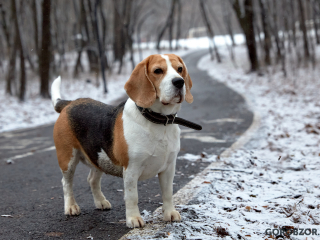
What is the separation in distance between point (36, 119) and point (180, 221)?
34.2 ft

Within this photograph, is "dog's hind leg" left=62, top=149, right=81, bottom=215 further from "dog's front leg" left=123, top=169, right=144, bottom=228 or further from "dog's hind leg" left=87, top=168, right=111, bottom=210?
"dog's front leg" left=123, top=169, right=144, bottom=228

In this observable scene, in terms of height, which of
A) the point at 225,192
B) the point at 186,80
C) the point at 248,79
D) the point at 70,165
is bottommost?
the point at 248,79

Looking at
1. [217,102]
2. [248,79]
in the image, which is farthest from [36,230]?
[248,79]

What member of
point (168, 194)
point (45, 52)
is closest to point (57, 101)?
point (168, 194)

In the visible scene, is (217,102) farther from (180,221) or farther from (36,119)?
(180,221)

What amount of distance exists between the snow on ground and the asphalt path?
48cm

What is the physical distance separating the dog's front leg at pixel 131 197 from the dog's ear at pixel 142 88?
65 cm

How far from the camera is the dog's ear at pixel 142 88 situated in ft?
A: 10.8

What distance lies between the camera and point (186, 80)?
3576 millimetres

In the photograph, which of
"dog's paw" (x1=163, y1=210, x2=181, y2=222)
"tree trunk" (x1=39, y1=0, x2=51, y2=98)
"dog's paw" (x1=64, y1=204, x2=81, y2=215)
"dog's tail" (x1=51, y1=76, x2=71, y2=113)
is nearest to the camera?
"dog's paw" (x1=163, y1=210, x2=181, y2=222)

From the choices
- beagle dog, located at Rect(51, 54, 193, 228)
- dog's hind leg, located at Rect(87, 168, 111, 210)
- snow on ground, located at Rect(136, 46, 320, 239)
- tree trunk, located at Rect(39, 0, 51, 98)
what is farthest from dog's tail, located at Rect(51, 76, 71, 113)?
tree trunk, located at Rect(39, 0, 51, 98)

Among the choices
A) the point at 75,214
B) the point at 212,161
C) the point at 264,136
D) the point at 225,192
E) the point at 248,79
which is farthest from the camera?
the point at 248,79

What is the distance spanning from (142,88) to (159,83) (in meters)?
0.16

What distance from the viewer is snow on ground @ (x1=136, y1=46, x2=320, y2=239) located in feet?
10.9
